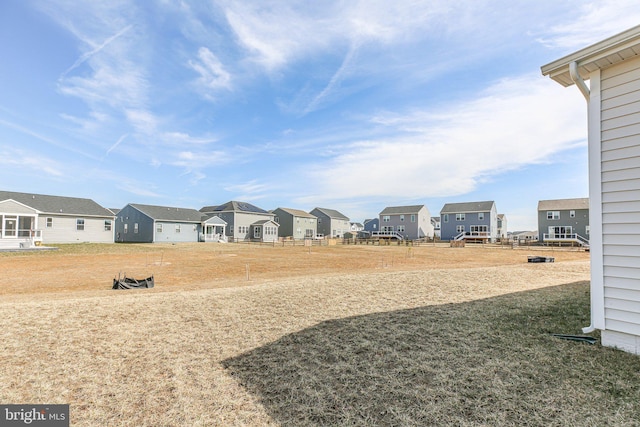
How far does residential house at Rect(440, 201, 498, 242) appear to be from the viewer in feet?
163

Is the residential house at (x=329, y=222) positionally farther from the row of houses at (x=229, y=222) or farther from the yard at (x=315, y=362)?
the yard at (x=315, y=362)

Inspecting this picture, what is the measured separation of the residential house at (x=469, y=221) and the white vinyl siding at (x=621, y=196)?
48.0 m

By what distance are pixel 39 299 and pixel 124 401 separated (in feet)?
22.2

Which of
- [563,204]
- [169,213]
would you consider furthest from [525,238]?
[169,213]

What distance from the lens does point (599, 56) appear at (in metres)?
4.53

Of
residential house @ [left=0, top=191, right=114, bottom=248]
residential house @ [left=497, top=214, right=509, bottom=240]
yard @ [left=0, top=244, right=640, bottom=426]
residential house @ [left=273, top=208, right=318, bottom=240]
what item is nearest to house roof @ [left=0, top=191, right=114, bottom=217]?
residential house @ [left=0, top=191, right=114, bottom=248]

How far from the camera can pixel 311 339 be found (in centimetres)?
520

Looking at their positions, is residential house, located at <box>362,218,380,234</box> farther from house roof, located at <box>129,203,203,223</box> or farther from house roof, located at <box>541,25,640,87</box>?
house roof, located at <box>541,25,640,87</box>

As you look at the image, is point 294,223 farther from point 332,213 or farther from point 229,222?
point 229,222

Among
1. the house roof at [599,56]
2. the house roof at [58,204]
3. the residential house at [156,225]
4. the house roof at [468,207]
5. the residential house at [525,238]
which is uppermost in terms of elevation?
the house roof at [468,207]

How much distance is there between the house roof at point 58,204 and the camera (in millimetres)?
30953

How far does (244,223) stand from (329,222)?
19.3m

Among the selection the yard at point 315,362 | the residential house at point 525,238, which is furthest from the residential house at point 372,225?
the yard at point 315,362

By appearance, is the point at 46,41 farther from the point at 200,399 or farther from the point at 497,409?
the point at 497,409
